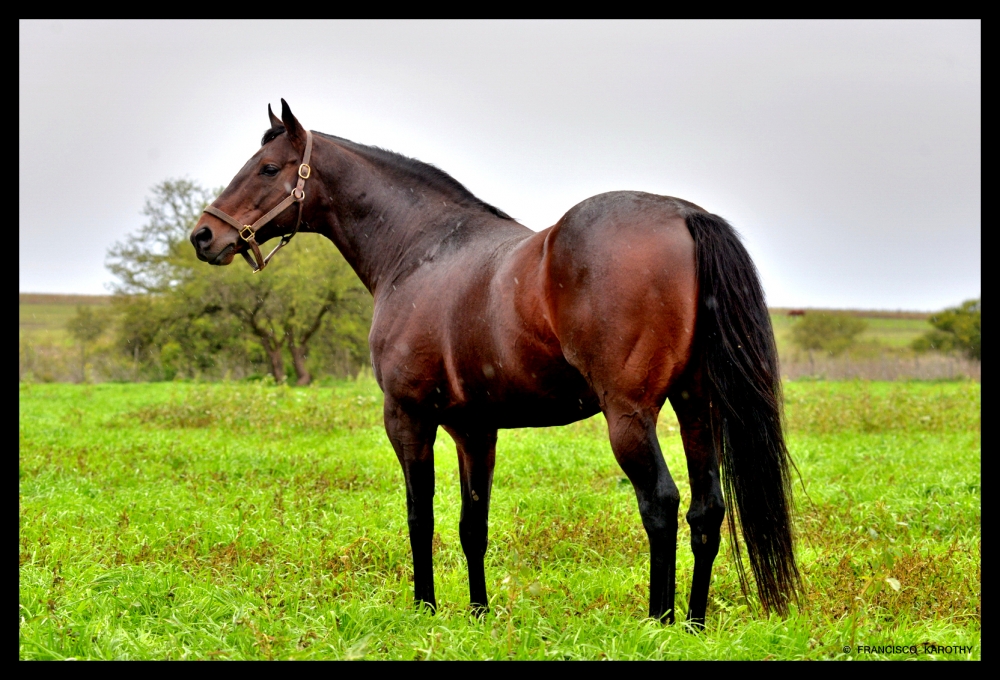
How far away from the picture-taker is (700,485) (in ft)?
12.4

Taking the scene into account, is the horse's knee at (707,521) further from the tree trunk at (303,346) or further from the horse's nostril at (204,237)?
the tree trunk at (303,346)

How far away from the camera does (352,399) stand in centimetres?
1499

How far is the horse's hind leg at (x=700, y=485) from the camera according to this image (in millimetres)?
3699

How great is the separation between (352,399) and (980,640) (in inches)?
496

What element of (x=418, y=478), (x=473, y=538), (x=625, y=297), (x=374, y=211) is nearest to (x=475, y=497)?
(x=473, y=538)

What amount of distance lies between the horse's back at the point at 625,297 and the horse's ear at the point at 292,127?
215 centimetres

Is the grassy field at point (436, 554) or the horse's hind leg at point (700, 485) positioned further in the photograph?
the horse's hind leg at point (700, 485)

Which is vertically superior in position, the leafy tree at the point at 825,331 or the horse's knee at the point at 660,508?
the leafy tree at the point at 825,331

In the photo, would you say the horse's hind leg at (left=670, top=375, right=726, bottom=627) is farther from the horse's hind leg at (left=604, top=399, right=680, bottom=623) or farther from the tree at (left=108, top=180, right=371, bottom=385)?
the tree at (left=108, top=180, right=371, bottom=385)

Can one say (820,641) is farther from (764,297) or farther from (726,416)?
(764,297)

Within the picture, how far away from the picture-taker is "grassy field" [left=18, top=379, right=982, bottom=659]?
11.8 ft

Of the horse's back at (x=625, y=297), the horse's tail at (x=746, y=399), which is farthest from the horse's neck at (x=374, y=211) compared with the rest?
the horse's tail at (x=746, y=399)

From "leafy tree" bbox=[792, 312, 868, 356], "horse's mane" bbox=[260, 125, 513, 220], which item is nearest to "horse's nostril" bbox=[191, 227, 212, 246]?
"horse's mane" bbox=[260, 125, 513, 220]
